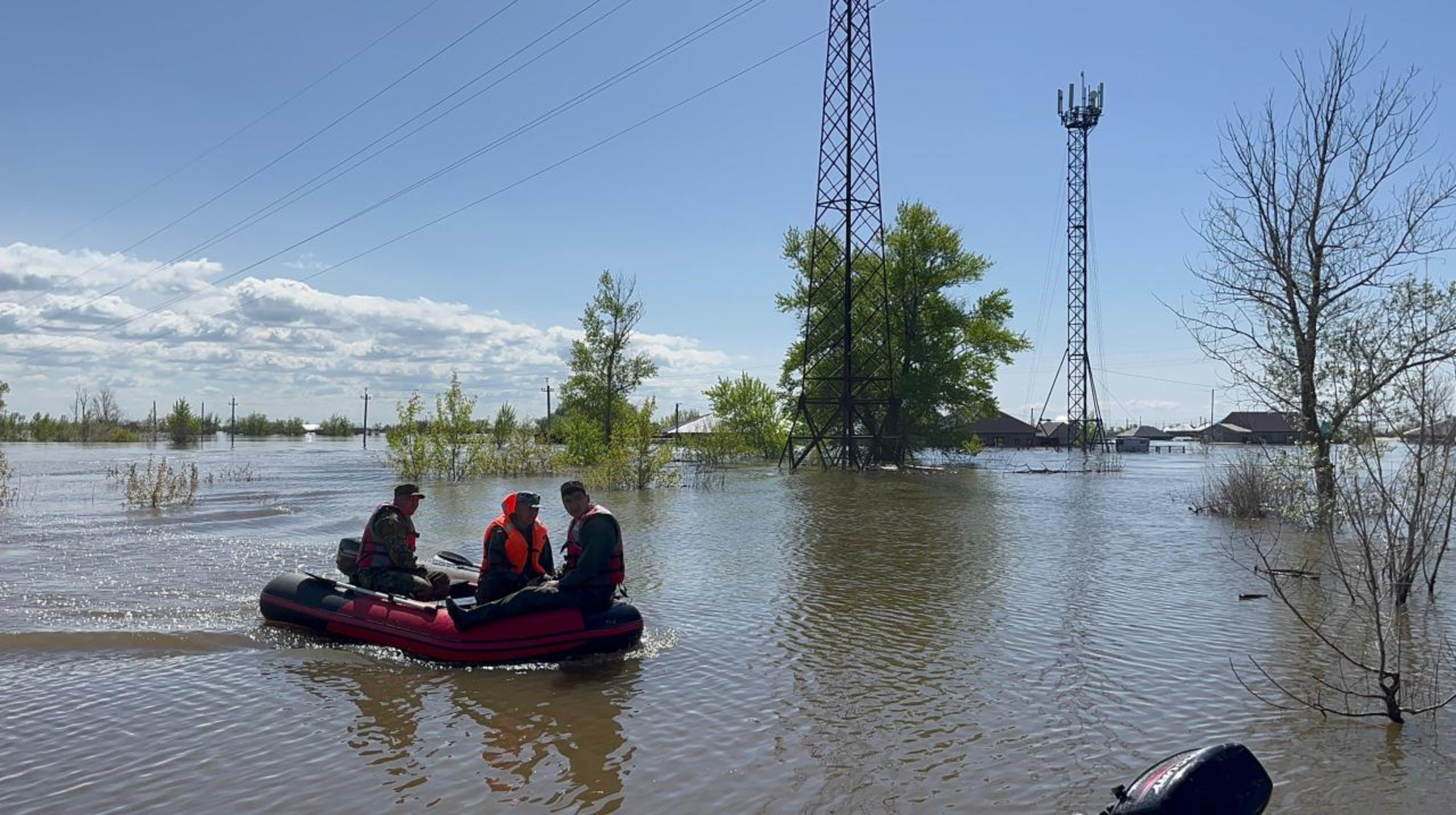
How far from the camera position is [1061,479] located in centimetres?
3759

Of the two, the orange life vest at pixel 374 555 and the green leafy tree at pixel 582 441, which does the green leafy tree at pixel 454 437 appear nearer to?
the green leafy tree at pixel 582 441

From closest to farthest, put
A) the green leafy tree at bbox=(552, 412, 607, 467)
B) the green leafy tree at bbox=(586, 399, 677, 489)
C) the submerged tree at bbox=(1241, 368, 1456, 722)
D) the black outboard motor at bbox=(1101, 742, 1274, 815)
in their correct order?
the black outboard motor at bbox=(1101, 742, 1274, 815)
the submerged tree at bbox=(1241, 368, 1456, 722)
the green leafy tree at bbox=(586, 399, 677, 489)
the green leafy tree at bbox=(552, 412, 607, 467)

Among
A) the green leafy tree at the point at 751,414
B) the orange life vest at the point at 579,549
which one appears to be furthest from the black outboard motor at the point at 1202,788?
the green leafy tree at the point at 751,414

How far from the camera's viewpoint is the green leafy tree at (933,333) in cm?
4600

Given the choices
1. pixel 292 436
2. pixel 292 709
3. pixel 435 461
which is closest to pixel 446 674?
pixel 292 709

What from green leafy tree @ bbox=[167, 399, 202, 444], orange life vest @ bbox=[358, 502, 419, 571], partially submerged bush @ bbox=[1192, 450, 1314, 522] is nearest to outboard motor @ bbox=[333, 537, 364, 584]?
orange life vest @ bbox=[358, 502, 419, 571]

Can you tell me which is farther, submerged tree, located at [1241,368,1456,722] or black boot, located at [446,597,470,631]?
black boot, located at [446,597,470,631]

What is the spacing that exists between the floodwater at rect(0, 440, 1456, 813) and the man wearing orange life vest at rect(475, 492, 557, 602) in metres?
0.92

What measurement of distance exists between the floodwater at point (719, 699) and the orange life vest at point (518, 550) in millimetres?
1068

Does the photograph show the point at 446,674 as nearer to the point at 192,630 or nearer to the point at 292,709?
the point at 292,709

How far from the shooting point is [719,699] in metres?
7.55

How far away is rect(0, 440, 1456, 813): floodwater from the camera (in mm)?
5789

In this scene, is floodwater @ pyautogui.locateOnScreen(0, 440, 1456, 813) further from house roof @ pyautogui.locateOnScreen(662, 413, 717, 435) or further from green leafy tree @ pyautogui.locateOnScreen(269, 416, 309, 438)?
green leafy tree @ pyautogui.locateOnScreen(269, 416, 309, 438)

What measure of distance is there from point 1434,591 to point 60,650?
15441mm
